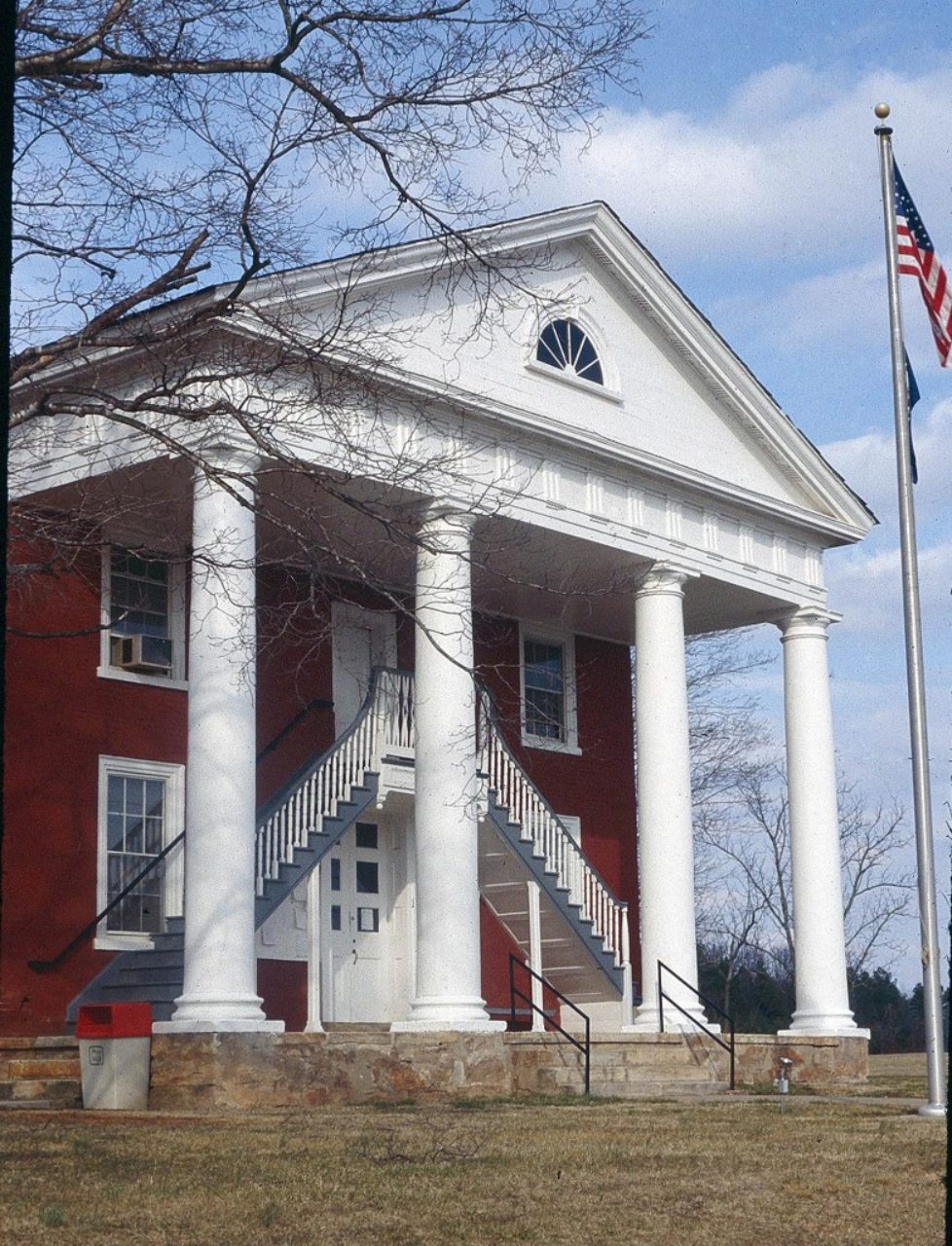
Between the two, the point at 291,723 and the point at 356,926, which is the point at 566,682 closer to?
the point at 291,723

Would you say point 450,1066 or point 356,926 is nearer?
point 450,1066

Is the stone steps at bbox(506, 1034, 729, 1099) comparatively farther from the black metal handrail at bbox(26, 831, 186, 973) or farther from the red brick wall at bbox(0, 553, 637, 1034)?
the black metal handrail at bbox(26, 831, 186, 973)

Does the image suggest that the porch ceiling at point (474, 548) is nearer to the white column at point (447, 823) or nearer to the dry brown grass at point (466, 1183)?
the white column at point (447, 823)

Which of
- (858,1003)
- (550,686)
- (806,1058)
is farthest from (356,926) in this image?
(858,1003)

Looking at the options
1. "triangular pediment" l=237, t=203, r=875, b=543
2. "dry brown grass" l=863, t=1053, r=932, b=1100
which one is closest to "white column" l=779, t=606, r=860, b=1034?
"dry brown grass" l=863, t=1053, r=932, b=1100

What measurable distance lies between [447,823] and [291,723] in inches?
163

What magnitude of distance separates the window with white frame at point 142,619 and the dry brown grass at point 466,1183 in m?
7.74

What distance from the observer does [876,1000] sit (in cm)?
5122

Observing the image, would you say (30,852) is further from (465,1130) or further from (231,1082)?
(465,1130)

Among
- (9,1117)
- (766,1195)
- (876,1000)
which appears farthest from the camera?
(876,1000)

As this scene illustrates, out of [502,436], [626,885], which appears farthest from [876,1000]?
[502,436]

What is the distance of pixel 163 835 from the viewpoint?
2170cm

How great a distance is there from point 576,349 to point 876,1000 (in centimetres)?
3279

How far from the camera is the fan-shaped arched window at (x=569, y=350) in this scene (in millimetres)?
22719
